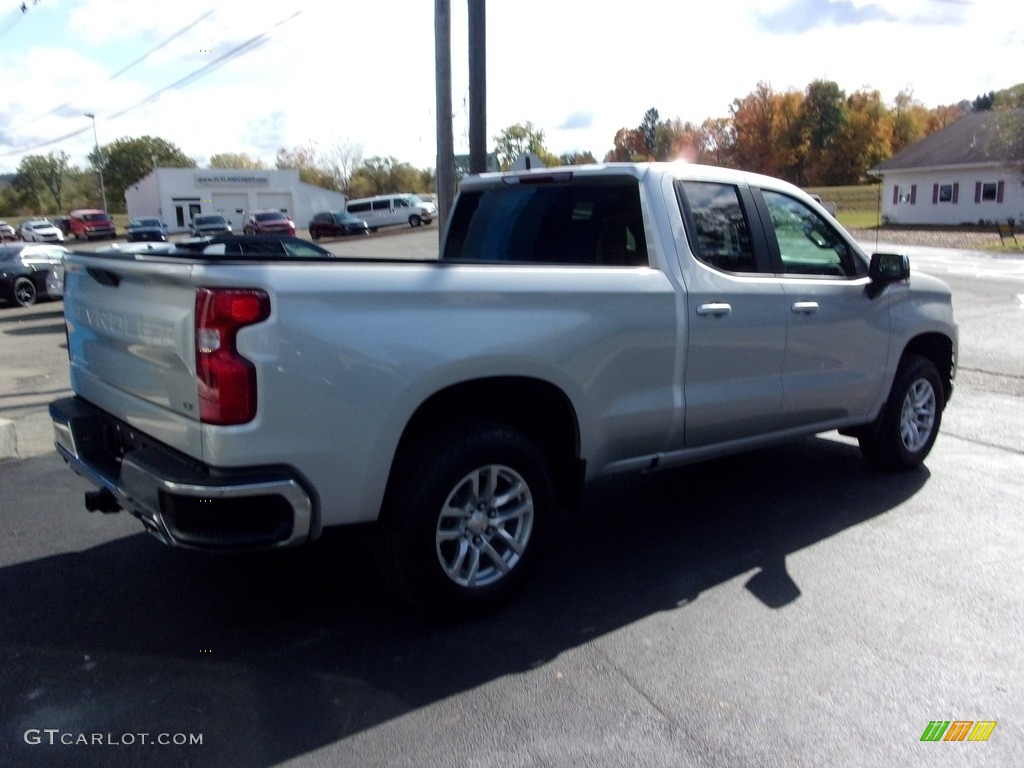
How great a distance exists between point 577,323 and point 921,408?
327 centimetres

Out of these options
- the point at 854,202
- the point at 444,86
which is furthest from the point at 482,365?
the point at 854,202

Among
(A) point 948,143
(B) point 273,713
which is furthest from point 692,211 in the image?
(A) point 948,143

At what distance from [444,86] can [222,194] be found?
68306 millimetres

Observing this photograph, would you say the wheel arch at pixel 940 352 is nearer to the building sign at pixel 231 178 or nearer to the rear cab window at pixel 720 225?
the rear cab window at pixel 720 225

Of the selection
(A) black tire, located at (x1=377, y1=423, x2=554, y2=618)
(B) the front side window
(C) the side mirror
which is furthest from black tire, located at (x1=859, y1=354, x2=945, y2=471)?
(A) black tire, located at (x1=377, y1=423, x2=554, y2=618)

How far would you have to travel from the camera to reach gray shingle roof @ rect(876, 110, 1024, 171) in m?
42.5

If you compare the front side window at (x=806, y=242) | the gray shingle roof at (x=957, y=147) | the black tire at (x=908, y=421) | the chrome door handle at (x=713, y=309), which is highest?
the gray shingle roof at (x=957, y=147)

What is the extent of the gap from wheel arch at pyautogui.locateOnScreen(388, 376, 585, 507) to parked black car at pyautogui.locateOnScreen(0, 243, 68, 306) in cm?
1864

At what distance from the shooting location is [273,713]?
11.1 feet

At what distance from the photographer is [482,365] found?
12.6 ft

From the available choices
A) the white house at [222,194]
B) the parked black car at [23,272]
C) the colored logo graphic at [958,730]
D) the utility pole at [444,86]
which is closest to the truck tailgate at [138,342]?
the colored logo graphic at [958,730]

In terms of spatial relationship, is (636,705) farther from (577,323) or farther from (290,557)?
(290,557)

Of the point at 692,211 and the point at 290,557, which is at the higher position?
the point at 692,211

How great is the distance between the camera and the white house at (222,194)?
71.5 metres
